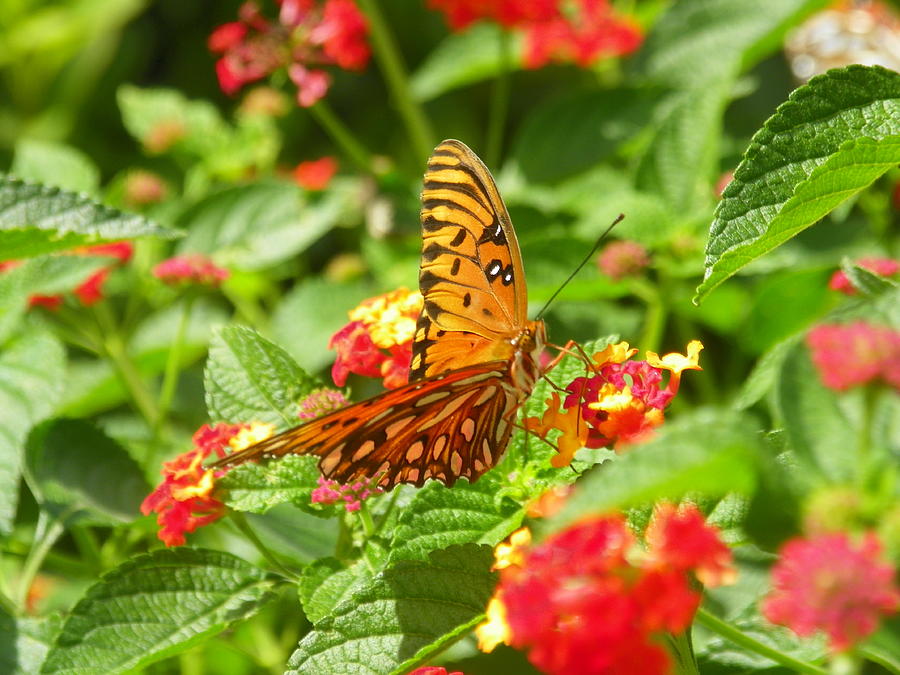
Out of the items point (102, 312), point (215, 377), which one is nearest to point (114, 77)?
point (102, 312)

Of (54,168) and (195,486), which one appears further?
(54,168)

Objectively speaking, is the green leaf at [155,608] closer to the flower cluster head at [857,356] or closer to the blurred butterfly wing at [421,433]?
the blurred butterfly wing at [421,433]

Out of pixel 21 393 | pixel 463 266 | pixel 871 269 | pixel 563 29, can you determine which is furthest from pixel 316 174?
pixel 871 269

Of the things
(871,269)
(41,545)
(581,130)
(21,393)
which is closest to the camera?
(871,269)

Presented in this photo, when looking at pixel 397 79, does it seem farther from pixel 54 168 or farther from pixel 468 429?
pixel 468 429

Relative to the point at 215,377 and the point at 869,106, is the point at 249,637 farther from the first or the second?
the point at 869,106

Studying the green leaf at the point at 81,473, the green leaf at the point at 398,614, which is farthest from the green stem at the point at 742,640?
the green leaf at the point at 81,473

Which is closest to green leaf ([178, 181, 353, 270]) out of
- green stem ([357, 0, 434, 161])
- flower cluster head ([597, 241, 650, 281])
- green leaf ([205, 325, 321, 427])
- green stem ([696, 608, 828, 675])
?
green stem ([357, 0, 434, 161])
